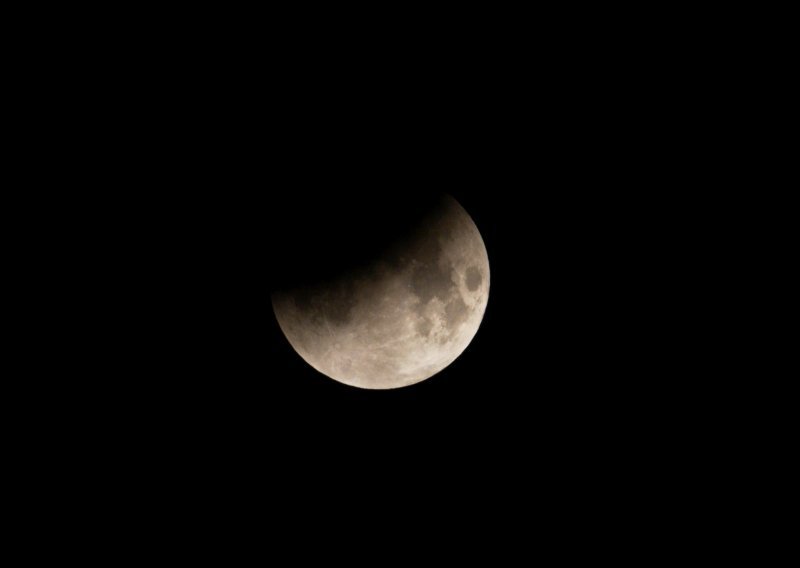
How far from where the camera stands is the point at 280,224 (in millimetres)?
2191

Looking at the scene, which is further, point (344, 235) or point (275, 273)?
point (275, 273)

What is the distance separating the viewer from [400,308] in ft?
7.29

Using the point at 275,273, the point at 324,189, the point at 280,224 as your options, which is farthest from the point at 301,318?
the point at 324,189

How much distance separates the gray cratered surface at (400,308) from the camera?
7.27ft

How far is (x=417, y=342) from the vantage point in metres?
2.30

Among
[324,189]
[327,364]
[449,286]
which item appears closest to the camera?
[324,189]

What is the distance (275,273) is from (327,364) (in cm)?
56

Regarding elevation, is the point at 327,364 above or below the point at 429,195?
below

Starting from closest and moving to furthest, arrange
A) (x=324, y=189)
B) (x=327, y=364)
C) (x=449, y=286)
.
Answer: (x=324, y=189), (x=449, y=286), (x=327, y=364)

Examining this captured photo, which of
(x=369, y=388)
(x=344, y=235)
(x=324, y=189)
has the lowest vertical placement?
(x=369, y=388)

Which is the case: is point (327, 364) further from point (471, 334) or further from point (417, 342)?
point (471, 334)

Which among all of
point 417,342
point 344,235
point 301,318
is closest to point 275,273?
point 301,318

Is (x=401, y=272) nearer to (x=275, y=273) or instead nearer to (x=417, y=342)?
(x=417, y=342)

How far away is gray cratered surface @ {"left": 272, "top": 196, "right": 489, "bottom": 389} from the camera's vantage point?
221cm
